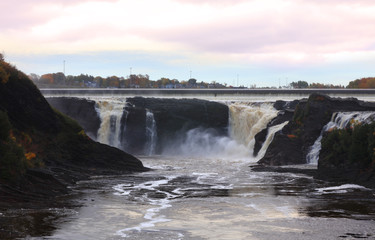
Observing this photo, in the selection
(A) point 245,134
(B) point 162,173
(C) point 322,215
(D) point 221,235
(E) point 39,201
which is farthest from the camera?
(A) point 245,134

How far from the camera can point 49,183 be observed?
3406 cm

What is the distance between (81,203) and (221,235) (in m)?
9.69

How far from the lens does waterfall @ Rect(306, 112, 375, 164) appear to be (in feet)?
165

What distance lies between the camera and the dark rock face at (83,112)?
252 ft

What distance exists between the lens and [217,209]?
29203 millimetres

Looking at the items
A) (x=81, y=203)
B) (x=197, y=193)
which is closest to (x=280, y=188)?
(x=197, y=193)

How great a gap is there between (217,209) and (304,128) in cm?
2869

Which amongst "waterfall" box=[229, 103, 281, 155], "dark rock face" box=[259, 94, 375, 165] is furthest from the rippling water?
"waterfall" box=[229, 103, 281, 155]

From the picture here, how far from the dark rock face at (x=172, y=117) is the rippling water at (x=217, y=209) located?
104 feet

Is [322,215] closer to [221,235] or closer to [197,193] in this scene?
[221,235]

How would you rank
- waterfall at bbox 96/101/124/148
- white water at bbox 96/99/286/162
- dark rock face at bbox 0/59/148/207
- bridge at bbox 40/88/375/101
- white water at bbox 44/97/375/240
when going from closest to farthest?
1. white water at bbox 44/97/375/240
2. dark rock face at bbox 0/59/148/207
3. white water at bbox 96/99/286/162
4. waterfall at bbox 96/101/124/148
5. bridge at bbox 40/88/375/101

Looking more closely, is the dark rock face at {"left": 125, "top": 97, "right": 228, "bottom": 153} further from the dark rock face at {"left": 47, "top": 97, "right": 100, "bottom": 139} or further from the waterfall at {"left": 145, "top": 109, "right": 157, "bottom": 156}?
the dark rock face at {"left": 47, "top": 97, "right": 100, "bottom": 139}

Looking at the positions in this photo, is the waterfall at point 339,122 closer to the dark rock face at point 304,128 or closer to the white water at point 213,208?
the dark rock face at point 304,128

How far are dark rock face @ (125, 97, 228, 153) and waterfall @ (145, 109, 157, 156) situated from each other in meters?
0.48
